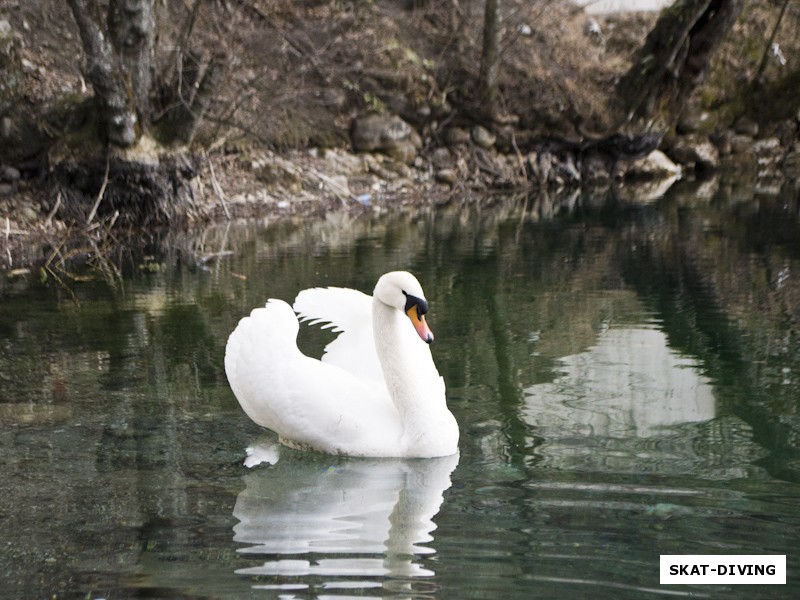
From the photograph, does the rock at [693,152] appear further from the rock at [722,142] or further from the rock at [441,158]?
the rock at [441,158]

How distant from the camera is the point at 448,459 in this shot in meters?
5.50

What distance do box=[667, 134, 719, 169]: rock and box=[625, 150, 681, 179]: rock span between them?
89 centimetres

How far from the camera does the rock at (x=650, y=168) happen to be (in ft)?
75.7

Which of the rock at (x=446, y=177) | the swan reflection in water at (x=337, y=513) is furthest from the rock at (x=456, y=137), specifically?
the swan reflection in water at (x=337, y=513)

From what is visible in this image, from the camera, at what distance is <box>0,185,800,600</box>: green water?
4156 millimetres

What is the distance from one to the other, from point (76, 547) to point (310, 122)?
1603 centimetres

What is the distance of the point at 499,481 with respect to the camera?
5.16 metres

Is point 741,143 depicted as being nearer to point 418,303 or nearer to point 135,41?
point 135,41

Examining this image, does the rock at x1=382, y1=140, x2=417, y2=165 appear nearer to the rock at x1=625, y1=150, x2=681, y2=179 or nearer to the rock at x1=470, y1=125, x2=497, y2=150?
the rock at x1=470, y1=125, x2=497, y2=150

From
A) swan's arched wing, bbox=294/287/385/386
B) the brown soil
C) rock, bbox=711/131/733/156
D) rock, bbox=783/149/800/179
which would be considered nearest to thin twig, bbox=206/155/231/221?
the brown soil

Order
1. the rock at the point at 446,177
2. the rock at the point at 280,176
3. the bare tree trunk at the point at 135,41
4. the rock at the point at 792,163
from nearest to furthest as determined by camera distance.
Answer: the bare tree trunk at the point at 135,41 < the rock at the point at 280,176 < the rock at the point at 446,177 < the rock at the point at 792,163

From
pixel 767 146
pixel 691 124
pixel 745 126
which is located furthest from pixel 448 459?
pixel 767 146

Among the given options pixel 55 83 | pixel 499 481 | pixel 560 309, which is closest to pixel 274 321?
pixel 499 481

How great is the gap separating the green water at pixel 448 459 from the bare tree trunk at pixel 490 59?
1091 cm
